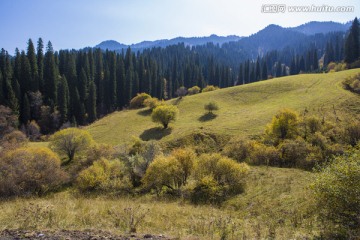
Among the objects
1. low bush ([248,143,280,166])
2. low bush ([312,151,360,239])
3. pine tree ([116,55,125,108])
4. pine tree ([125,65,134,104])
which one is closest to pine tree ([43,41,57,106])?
pine tree ([116,55,125,108])

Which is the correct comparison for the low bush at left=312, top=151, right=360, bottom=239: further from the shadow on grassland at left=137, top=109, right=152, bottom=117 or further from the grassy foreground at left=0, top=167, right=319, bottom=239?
the shadow on grassland at left=137, top=109, right=152, bottom=117

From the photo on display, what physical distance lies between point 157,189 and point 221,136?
21411 mm

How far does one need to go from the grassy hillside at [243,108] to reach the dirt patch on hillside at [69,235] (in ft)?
122

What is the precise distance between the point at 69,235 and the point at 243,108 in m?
57.5

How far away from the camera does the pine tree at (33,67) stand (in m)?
77.6

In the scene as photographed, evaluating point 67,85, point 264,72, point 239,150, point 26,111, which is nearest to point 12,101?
point 26,111

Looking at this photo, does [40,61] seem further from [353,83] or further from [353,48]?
[353,48]

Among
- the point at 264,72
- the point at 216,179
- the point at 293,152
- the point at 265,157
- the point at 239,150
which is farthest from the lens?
the point at 264,72

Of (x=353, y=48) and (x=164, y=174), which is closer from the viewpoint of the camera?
(x=164, y=174)

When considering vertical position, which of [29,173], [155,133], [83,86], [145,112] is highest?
[83,86]

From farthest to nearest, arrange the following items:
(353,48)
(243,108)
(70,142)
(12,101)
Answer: (353,48)
(12,101)
(243,108)
(70,142)

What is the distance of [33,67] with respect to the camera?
264ft

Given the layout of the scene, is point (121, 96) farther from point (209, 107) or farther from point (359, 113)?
point (359, 113)

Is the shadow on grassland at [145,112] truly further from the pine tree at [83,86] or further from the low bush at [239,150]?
the low bush at [239,150]
